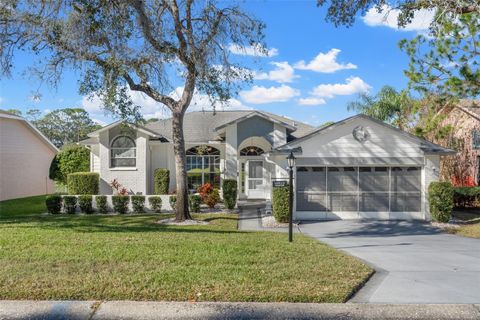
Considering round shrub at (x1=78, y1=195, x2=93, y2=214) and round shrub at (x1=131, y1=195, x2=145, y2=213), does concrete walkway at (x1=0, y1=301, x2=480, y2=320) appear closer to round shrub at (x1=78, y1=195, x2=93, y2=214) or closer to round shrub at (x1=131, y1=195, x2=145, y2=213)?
round shrub at (x1=131, y1=195, x2=145, y2=213)

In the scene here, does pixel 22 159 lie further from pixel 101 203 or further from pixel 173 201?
pixel 173 201

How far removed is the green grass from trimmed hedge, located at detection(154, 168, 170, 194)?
5.49 meters

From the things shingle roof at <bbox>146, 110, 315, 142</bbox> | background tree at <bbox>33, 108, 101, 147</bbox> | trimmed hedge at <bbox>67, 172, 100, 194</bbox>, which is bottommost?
trimmed hedge at <bbox>67, 172, 100, 194</bbox>

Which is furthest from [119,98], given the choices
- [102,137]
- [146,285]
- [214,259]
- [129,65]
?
[146,285]

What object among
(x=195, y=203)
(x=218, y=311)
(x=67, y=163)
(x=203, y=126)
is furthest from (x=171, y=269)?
(x=67, y=163)

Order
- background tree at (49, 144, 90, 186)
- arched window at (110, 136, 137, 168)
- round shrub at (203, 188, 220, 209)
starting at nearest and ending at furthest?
round shrub at (203, 188, 220, 209) → arched window at (110, 136, 137, 168) → background tree at (49, 144, 90, 186)

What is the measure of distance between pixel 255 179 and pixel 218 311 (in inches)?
714

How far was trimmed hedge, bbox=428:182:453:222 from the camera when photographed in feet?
52.9

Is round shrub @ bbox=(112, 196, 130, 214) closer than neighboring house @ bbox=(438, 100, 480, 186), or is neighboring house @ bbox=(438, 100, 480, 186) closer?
round shrub @ bbox=(112, 196, 130, 214)

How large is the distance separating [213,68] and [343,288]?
398 inches

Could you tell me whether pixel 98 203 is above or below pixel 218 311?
above

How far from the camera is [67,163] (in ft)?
91.5

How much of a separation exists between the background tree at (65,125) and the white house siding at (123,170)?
5354cm

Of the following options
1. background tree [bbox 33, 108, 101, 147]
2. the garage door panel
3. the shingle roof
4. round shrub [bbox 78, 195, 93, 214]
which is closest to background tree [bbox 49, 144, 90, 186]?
the shingle roof
